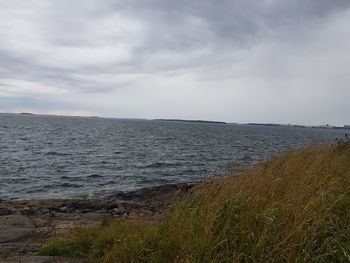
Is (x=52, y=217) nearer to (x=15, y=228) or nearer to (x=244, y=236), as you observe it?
(x=15, y=228)

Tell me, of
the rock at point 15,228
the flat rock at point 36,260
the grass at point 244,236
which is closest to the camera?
the grass at point 244,236

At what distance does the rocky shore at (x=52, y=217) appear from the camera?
554 cm

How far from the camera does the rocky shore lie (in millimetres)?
5539

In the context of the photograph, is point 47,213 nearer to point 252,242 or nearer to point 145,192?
point 145,192

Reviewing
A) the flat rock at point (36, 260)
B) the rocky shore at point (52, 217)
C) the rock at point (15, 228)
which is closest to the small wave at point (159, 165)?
the rocky shore at point (52, 217)

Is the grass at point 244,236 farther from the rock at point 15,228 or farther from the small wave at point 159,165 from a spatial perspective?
the small wave at point 159,165

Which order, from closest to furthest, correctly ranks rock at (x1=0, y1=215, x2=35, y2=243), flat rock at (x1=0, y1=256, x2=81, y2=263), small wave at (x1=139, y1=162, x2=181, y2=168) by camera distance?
flat rock at (x1=0, y1=256, x2=81, y2=263) → rock at (x1=0, y1=215, x2=35, y2=243) → small wave at (x1=139, y1=162, x2=181, y2=168)

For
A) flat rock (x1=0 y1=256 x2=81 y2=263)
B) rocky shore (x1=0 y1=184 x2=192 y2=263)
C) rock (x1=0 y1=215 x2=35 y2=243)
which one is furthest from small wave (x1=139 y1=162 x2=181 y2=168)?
flat rock (x1=0 y1=256 x2=81 y2=263)

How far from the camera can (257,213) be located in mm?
4414

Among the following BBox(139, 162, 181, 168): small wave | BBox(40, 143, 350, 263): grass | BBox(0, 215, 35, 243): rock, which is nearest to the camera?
BBox(40, 143, 350, 263): grass

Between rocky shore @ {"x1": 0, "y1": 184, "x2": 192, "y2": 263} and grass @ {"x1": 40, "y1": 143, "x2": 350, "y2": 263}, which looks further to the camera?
rocky shore @ {"x1": 0, "y1": 184, "x2": 192, "y2": 263}

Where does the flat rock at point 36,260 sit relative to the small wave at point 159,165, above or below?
above

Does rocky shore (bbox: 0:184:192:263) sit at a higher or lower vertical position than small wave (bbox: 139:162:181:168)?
higher

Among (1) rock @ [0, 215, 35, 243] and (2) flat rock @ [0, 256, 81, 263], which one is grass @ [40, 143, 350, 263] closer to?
(2) flat rock @ [0, 256, 81, 263]
